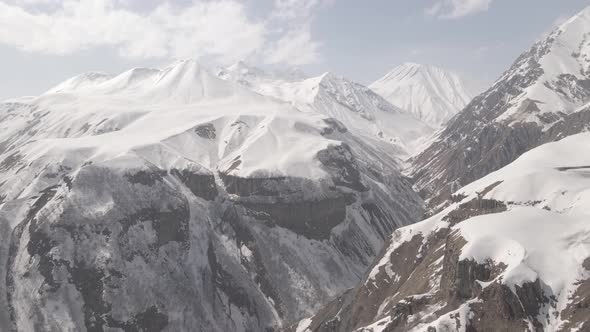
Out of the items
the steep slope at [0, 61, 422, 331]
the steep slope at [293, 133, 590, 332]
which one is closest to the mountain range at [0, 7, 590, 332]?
the steep slope at [293, 133, 590, 332]

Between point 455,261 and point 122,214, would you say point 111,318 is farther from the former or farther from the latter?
point 455,261

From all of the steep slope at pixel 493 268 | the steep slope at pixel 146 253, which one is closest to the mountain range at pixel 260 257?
the steep slope at pixel 493 268

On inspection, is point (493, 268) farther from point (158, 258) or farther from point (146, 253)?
point (146, 253)

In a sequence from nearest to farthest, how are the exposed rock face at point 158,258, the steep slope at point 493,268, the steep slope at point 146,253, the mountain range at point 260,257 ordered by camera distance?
the steep slope at point 493,268, the mountain range at point 260,257, the exposed rock face at point 158,258, the steep slope at point 146,253

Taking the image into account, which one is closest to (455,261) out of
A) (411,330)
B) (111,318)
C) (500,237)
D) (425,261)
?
(500,237)

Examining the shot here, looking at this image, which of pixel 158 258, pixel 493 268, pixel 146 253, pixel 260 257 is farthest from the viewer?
pixel 260 257

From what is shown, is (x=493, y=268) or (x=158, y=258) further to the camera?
(x=158, y=258)

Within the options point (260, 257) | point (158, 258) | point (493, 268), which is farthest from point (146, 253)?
point (493, 268)

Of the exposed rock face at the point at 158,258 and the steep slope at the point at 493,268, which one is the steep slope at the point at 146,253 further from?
the steep slope at the point at 493,268

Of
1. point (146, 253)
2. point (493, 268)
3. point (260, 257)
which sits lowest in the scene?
point (493, 268)
